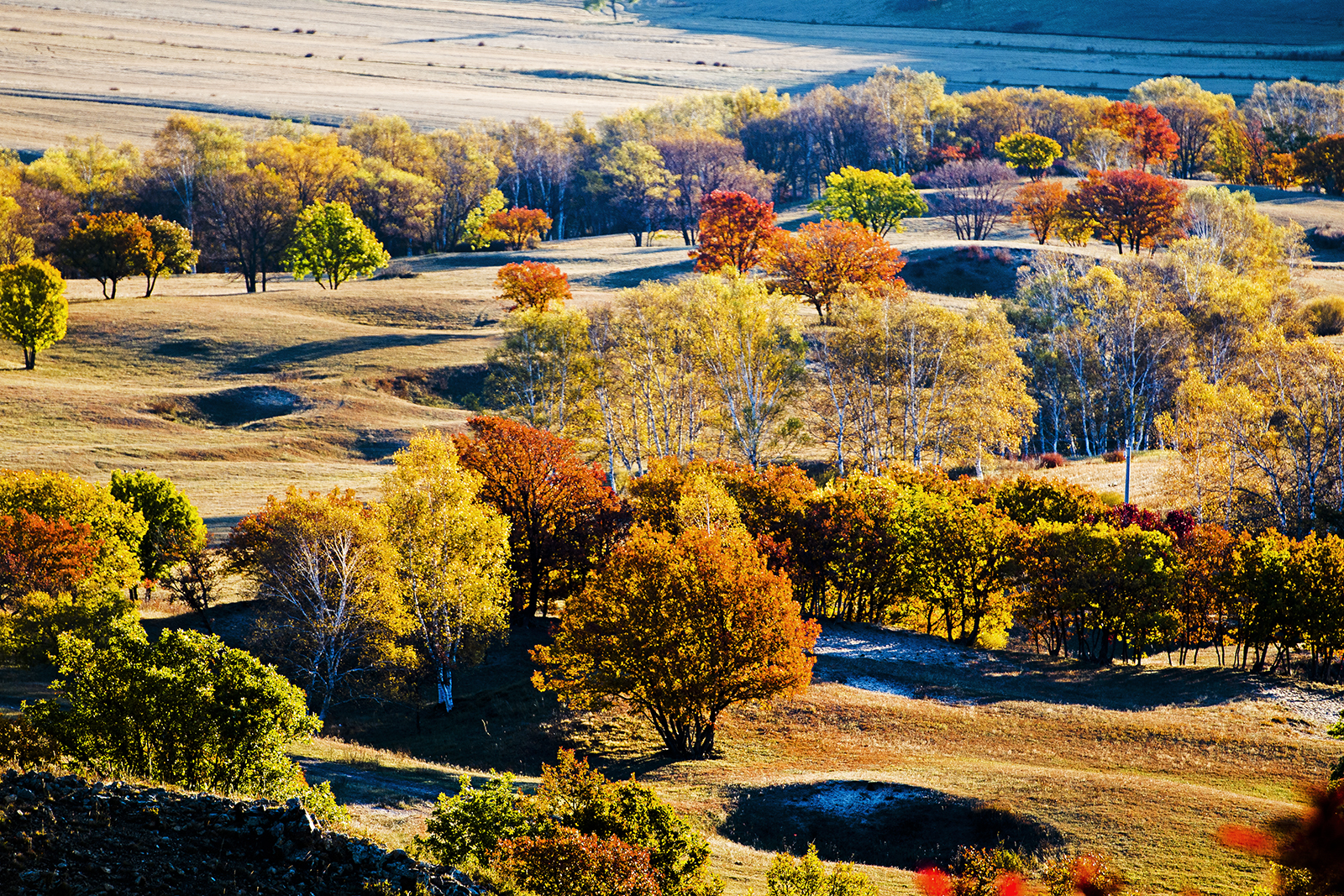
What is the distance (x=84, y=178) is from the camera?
16250cm

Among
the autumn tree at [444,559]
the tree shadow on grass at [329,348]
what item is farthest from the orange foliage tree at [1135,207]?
the autumn tree at [444,559]

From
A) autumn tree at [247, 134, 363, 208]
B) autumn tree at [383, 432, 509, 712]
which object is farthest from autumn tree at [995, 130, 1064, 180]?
autumn tree at [383, 432, 509, 712]

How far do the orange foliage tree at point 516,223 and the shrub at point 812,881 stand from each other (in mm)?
162193

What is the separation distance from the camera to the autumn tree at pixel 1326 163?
181375 millimetres

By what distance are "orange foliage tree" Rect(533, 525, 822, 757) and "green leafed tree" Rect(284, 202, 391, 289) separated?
339ft

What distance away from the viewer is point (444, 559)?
174 feet

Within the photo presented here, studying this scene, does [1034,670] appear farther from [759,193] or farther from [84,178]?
[84,178]

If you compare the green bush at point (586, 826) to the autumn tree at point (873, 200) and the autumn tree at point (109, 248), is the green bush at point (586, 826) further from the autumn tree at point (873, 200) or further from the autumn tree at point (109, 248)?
the autumn tree at point (873, 200)

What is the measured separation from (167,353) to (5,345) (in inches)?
609

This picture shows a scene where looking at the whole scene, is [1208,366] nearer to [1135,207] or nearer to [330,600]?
[1135,207]

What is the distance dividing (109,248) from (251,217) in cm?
1798

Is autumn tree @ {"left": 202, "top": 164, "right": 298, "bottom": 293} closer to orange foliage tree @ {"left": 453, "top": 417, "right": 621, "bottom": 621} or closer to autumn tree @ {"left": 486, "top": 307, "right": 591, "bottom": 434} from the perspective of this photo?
autumn tree @ {"left": 486, "top": 307, "right": 591, "bottom": 434}

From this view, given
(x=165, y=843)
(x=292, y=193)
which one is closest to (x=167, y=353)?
(x=292, y=193)

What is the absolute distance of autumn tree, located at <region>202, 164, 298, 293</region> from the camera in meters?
134
